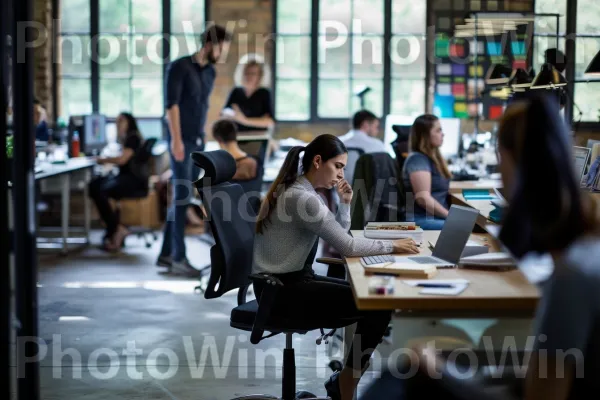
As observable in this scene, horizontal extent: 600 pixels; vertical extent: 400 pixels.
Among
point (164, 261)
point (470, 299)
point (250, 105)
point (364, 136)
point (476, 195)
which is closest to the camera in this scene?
point (470, 299)

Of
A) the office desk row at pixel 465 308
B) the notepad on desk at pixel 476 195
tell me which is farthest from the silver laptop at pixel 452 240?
the notepad on desk at pixel 476 195

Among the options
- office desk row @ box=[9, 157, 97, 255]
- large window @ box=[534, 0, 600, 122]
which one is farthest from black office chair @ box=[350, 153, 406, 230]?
large window @ box=[534, 0, 600, 122]

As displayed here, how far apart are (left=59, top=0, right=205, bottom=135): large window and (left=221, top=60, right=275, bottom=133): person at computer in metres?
1.99

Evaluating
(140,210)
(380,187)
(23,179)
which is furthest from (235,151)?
(23,179)

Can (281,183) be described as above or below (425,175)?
above

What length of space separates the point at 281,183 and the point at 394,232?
0.57 metres

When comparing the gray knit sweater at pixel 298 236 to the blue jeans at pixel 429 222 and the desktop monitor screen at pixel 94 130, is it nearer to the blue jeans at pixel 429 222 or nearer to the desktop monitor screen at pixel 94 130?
the blue jeans at pixel 429 222

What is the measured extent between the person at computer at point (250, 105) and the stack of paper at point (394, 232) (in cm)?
425

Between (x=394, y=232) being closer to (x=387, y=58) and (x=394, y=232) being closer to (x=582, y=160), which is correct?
(x=582, y=160)

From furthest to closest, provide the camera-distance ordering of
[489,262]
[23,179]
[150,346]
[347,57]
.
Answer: [347,57] → [150,346] → [489,262] → [23,179]

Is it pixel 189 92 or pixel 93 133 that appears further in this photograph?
pixel 93 133

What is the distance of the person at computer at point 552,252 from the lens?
1.86 metres

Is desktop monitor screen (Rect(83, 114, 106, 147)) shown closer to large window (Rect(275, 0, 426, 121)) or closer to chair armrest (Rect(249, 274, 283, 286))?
large window (Rect(275, 0, 426, 121))

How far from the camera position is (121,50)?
1057cm
